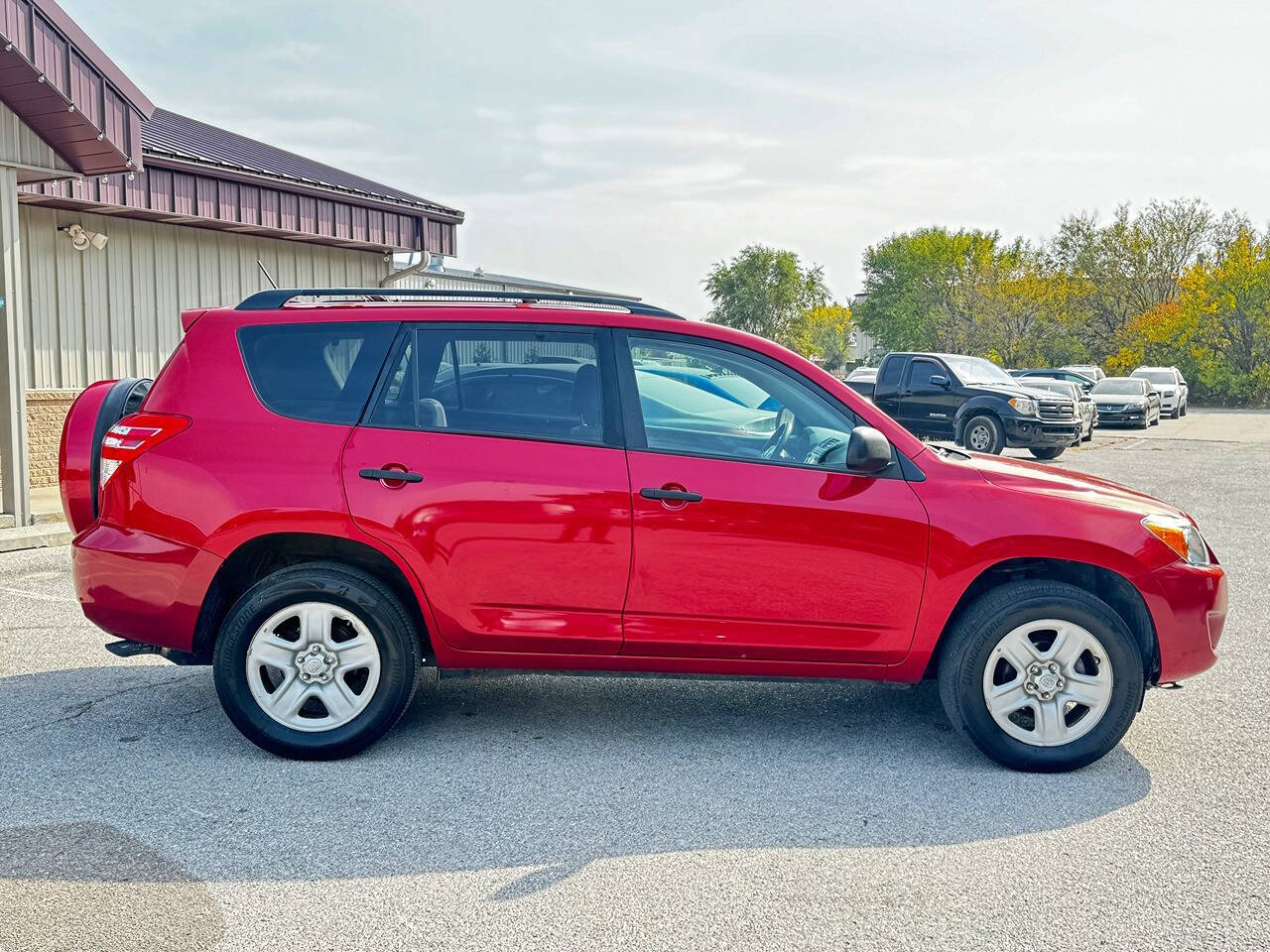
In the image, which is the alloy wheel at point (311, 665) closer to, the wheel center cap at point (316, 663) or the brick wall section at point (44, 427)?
the wheel center cap at point (316, 663)

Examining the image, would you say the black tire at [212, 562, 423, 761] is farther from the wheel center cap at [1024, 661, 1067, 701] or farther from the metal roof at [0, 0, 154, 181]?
the metal roof at [0, 0, 154, 181]

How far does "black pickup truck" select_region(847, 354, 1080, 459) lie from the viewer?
65.1 ft

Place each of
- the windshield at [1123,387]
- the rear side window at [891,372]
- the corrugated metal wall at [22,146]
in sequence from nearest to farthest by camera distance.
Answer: the corrugated metal wall at [22,146], the rear side window at [891,372], the windshield at [1123,387]

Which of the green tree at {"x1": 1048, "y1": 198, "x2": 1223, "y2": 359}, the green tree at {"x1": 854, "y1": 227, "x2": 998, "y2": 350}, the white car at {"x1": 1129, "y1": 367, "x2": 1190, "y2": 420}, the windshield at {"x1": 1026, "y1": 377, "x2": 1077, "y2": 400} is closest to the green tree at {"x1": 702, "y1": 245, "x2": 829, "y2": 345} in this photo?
the green tree at {"x1": 854, "y1": 227, "x2": 998, "y2": 350}

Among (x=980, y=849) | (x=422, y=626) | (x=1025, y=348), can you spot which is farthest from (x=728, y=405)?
(x=1025, y=348)

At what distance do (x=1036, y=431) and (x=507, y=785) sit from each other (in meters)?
17.2

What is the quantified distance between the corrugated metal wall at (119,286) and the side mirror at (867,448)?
30.5 ft

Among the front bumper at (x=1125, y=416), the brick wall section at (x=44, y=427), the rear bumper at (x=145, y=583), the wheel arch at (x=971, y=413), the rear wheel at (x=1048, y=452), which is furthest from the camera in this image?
the front bumper at (x=1125, y=416)

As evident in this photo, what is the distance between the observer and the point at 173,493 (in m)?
4.64

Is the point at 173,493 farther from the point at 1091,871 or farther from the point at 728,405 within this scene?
the point at 1091,871

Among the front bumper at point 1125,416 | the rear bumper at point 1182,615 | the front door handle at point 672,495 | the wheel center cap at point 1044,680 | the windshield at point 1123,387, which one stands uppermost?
the front door handle at point 672,495

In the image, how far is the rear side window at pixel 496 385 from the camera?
4648 mm

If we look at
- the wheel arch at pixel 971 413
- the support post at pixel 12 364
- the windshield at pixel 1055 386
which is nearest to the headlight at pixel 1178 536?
the support post at pixel 12 364

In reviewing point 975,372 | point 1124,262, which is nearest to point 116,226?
point 975,372
